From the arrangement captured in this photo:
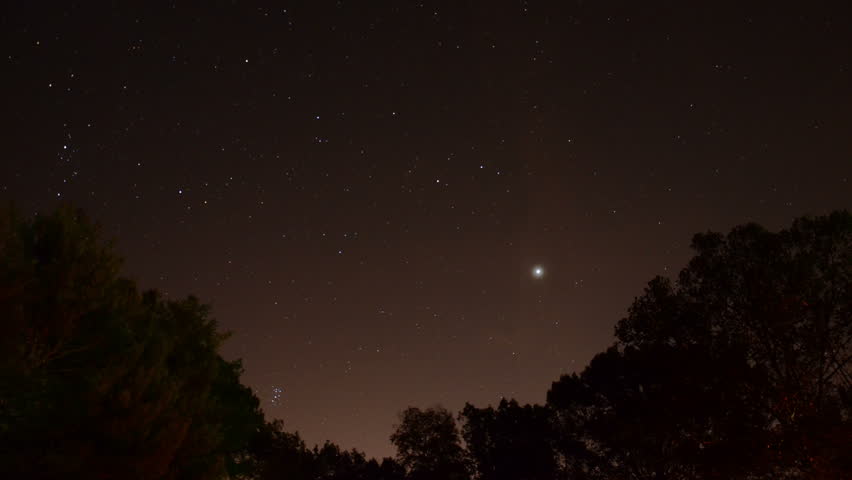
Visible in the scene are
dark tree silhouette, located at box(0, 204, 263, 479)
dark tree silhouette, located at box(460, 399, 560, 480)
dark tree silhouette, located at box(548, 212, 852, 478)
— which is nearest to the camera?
dark tree silhouette, located at box(0, 204, 263, 479)

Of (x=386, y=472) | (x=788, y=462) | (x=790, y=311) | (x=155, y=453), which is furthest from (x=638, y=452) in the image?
(x=386, y=472)

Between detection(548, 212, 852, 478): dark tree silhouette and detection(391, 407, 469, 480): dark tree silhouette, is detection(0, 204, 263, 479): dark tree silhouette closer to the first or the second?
detection(548, 212, 852, 478): dark tree silhouette

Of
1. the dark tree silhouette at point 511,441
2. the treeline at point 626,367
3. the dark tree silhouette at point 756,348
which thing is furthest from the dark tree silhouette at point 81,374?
the dark tree silhouette at point 511,441

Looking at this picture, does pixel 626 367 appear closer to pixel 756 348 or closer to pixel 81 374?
pixel 756 348

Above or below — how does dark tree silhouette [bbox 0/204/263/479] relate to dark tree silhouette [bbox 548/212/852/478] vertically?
below

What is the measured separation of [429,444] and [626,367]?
962 inches

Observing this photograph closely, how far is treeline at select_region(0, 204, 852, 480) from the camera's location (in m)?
13.2

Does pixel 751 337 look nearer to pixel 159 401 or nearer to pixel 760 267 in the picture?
pixel 760 267

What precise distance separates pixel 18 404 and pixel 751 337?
57.9 feet

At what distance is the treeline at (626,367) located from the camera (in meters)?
13.2

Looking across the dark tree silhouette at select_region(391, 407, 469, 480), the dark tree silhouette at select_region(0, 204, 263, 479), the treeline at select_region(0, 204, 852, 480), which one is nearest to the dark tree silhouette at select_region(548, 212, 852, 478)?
the treeline at select_region(0, 204, 852, 480)

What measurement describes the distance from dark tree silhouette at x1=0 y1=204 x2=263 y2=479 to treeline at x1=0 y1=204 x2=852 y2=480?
30 mm

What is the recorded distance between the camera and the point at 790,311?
17.4m

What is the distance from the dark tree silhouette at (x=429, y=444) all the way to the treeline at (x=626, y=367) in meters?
22.1
